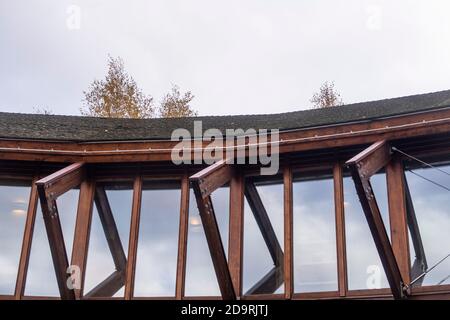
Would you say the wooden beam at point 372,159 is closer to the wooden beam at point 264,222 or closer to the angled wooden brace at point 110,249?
the wooden beam at point 264,222

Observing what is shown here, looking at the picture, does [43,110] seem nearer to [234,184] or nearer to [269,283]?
[234,184]

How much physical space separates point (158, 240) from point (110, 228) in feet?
2.53

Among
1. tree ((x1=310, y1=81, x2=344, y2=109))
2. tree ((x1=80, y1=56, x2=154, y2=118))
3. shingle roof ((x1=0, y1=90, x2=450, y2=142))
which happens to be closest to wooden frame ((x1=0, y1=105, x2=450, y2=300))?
shingle roof ((x1=0, y1=90, x2=450, y2=142))

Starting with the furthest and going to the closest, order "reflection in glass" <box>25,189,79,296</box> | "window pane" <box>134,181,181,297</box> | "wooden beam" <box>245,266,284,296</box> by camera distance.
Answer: "reflection in glass" <box>25,189,79,296</box>, "window pane" <box>134,181,181,297</box>, "wooden beam" <box>245,266,284,296</box>

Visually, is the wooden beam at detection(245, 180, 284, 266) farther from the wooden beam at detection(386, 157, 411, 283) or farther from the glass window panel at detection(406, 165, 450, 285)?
the glass window panel at detection(406, 165, 450, 285)

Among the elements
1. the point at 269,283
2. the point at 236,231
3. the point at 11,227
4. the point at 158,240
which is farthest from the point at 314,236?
the point at 11,227

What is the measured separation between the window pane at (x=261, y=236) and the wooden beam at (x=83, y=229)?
2.31 m

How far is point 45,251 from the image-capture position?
8.91 meters

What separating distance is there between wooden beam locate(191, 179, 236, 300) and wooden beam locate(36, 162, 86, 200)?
6.47 feet

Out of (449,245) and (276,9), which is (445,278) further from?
(276,9)

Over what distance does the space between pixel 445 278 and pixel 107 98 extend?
2181 cm

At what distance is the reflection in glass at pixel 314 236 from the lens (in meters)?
8.06

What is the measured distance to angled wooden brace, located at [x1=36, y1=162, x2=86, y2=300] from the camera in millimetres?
7988

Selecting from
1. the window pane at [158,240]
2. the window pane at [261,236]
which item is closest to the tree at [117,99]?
the window pane at [158,240]
